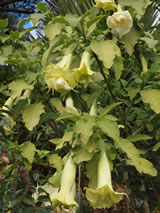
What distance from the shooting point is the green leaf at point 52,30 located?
4.21ft

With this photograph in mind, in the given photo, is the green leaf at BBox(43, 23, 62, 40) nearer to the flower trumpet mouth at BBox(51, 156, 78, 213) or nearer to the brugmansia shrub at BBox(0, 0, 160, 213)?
the brugmansia shrub at BBox(0, 0, 160, 213)

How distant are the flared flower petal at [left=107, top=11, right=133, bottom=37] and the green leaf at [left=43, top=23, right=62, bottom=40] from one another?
25cm

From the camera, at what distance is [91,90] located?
1.46 metres

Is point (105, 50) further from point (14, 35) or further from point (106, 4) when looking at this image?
point (14, 35)

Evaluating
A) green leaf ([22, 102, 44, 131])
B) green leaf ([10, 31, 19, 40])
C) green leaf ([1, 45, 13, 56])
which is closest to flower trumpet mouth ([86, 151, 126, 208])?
green leaf ([22, 102, 44, 131])

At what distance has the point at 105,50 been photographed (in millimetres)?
1149

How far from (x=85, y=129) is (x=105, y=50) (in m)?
0.37

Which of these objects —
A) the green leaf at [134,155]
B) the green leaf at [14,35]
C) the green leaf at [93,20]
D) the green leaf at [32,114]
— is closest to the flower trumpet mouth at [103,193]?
the green leaf at [134,155]

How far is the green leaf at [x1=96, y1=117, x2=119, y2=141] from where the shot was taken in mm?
956

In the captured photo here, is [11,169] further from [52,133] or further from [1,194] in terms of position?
[52,133]

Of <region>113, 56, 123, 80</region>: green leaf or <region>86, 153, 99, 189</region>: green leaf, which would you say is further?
<region>113, 56, 123, 80</region>: green leaf

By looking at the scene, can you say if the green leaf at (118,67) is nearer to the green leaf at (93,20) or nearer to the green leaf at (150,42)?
the green leaf at (150,42)

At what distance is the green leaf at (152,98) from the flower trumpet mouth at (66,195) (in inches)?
15.9

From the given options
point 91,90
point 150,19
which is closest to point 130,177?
point 91,90
